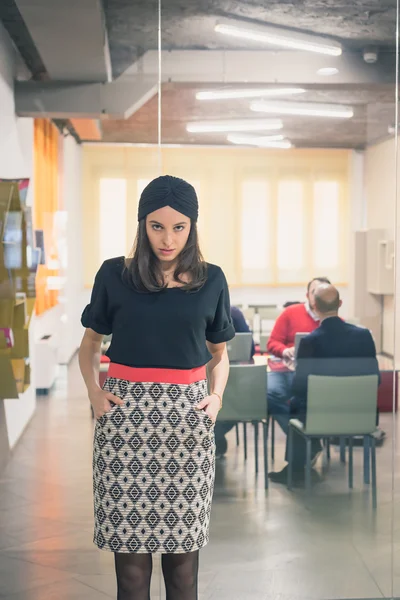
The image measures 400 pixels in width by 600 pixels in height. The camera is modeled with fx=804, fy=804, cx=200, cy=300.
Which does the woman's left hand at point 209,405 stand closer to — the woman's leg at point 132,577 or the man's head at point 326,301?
the woman's leg at point 132,577

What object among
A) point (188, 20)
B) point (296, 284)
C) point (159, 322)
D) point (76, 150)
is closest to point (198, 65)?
point (188, 20)

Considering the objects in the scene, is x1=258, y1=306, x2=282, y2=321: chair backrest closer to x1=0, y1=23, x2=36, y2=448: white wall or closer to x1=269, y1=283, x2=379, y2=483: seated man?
x1=269, y1=283, x2=379, y2=483: seated man

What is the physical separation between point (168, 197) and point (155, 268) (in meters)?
0.23

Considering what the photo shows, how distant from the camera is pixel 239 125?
354cm

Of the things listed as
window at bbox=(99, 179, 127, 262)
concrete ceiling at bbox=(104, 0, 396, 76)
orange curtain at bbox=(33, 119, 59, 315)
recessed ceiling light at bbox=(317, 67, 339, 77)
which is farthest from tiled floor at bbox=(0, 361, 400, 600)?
recessed ceiling light at bbox=(317, 67, 339, 77)

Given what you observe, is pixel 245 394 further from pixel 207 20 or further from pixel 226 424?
pixel 207 20

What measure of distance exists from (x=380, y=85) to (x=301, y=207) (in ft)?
2.15

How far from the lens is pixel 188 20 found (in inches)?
136

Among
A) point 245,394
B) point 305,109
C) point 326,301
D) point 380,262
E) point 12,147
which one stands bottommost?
point 245,394

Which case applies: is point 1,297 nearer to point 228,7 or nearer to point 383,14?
point 228,7

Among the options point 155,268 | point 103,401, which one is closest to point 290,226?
point 155,268

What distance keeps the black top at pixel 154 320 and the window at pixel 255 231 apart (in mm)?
993

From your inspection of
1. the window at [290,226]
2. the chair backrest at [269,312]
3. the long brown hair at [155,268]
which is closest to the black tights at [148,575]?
the long brown hair at [155,268]

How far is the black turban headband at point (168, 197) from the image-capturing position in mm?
2508
